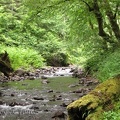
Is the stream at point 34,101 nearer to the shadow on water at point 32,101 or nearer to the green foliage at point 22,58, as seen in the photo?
the shadow on water at point 32,101

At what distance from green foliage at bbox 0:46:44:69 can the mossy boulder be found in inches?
485

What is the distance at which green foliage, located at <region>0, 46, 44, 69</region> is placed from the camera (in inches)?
751

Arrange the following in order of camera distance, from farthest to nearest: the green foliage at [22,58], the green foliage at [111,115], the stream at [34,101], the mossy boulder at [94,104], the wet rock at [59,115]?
the green foliage at [22,58] → the stream at [34,101] → the wet rock at [59,115] → the mossy boulder at [94,104] → the green foliage at [111,115]

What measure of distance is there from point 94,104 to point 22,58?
583 inches

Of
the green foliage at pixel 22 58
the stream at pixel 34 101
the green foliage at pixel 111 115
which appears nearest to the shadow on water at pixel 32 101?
the stream at pixel 34 101

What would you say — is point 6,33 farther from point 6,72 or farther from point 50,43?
point 6,72

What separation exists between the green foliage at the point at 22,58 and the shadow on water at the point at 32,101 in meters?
6.73

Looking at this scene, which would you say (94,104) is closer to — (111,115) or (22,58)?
(111,115)

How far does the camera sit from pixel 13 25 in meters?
29.3

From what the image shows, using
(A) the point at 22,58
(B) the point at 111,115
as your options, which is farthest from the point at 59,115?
(A) the point at 22,58

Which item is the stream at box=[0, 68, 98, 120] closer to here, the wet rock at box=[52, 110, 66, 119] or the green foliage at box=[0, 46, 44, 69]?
the wet rock at box=[52, 110, 66, 119]

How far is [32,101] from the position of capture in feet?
30.0

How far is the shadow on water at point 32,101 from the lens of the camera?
296 inches

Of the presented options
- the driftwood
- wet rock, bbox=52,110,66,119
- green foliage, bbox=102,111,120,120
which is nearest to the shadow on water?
wet rock, bbox=52,110,66,119
